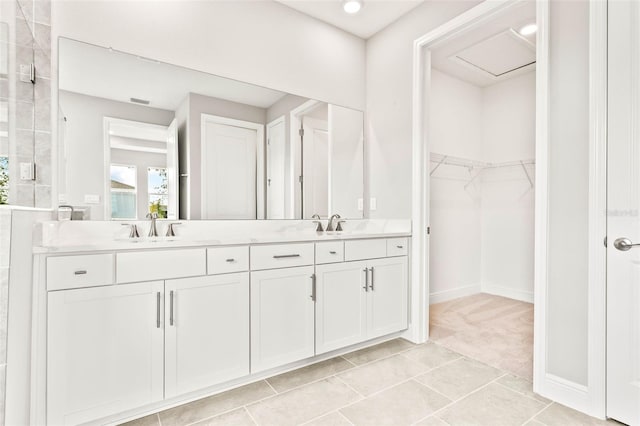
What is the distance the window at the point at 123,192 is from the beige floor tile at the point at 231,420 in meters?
1.24

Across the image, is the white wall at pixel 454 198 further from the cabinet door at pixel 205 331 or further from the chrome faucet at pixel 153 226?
the chrome faucet at pixel 153 226

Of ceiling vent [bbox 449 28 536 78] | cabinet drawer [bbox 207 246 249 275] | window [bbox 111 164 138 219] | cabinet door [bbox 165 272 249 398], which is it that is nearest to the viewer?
cabinet door [bbox 165 272 249 398]

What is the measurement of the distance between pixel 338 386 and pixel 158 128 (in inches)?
77.1

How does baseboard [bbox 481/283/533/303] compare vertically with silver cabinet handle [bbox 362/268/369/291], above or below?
below

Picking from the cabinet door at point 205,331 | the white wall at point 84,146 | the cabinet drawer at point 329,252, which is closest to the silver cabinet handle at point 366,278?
the cabinet drawer at point 329,252

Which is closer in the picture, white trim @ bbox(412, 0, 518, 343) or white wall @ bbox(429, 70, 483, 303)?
white trim @ bbox(412, 0, 518, 343)

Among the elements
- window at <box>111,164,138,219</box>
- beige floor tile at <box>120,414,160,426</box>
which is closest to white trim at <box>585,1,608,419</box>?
beige floor tile at <box>120,414,160,426</box>

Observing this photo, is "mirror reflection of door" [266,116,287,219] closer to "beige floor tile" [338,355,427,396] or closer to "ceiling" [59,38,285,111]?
"ceiling" [59,38,285,111]

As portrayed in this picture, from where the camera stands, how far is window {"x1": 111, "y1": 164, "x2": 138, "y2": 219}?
2020mm

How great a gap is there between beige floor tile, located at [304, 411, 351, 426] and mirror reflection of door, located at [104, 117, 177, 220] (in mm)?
1468

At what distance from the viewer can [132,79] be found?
6.87 ft

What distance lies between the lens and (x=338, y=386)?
197 cm

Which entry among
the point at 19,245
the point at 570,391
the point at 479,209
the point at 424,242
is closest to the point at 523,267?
the point at 479,209

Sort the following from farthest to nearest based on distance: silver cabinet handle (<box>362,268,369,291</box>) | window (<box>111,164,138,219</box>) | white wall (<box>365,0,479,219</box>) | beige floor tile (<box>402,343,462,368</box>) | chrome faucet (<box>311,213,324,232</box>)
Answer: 1. chrome faucet (<box>311,213,324,232</box>)
2. white wall (<box>365,0,479,219</box>)
3. silver cabinet handle (<box>362,268,369,291</box>)
4. beige floor tile (<box>402,343,462,368</box>)
5. window (<box>111,164,138,219</box>)
